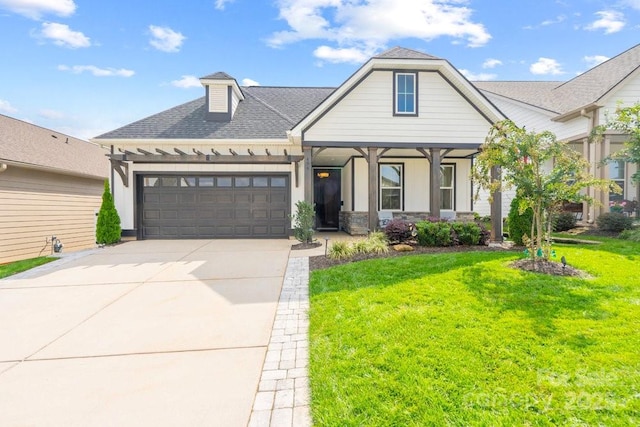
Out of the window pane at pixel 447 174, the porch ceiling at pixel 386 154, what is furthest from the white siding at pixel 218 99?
the window pane at pixel 447 174

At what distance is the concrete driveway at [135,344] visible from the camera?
2.27 metres

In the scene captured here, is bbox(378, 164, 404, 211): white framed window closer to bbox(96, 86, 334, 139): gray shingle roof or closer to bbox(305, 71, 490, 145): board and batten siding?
bbox(305, 71, 490, 145): board and batten siding

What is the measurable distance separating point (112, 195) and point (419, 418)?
11671 mm

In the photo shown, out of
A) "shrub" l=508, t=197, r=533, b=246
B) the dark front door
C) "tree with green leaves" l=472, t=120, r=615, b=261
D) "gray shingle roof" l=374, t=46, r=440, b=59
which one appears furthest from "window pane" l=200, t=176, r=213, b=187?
"shrub" l=508, t=197, r=533, b=246

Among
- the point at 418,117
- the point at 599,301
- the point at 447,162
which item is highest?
the point at 418,117

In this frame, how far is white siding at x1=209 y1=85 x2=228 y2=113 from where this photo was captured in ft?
37.7

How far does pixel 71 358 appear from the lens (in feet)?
9.74

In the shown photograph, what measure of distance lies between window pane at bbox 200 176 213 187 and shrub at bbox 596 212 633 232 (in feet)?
43.0

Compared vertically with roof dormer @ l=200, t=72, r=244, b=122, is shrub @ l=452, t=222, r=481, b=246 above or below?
below

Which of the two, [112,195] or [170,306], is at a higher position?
[112,195]

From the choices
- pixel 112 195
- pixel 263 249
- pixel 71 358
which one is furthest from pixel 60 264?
pixel 71 358

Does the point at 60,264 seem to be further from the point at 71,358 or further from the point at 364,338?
the point at 364,338

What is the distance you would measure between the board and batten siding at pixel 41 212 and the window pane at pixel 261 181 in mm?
8228

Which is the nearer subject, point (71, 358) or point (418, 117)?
point (71, 358)
